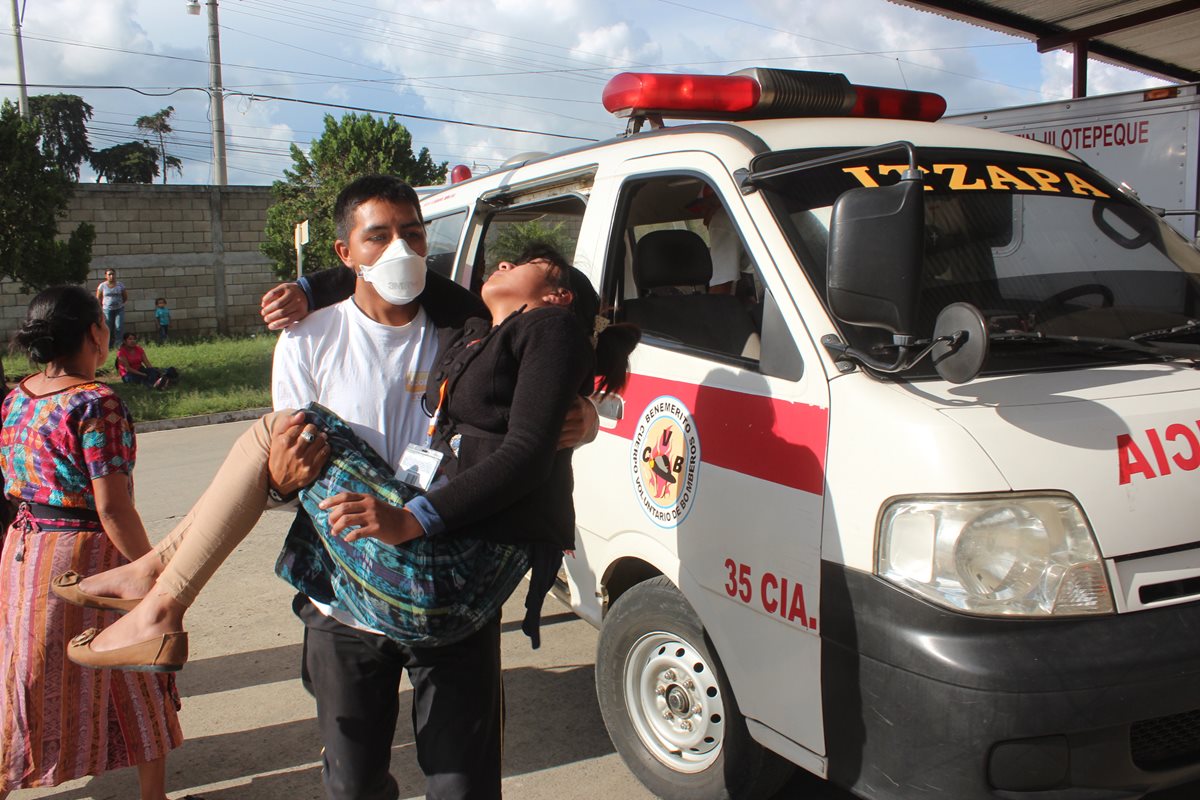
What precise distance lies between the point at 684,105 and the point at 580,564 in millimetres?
1723

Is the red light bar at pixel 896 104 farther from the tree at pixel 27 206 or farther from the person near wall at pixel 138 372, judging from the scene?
the person near wall at pixel 138 372

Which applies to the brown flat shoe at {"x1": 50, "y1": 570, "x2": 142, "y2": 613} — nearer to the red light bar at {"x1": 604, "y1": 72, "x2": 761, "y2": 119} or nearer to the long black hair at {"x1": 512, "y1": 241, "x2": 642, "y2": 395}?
the long black hair at {"x1": 512, "y1": 241, "x2": 642, "y2": 395}

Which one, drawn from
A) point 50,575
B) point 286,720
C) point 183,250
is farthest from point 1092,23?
point 183,250

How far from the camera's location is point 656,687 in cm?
312

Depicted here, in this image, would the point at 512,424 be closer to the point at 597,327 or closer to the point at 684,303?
the point at 597,327

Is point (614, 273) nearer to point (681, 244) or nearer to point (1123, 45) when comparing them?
point (681, 244)

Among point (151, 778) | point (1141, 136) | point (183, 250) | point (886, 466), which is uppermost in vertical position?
point (183, 250)

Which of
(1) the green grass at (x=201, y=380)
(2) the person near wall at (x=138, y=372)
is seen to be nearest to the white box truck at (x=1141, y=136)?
(1) the green grass at (x=201, y=380)

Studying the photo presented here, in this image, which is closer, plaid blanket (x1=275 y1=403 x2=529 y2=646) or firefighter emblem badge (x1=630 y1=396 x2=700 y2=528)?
plaid blanket (x1=275 y1=403 x2=529 y2=646)

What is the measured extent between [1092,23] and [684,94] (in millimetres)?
6689

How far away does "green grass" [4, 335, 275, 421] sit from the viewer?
12844mm

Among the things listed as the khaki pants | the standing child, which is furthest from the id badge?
the standing child

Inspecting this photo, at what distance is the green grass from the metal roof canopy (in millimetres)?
9718

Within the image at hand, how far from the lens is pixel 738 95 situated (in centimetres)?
342
